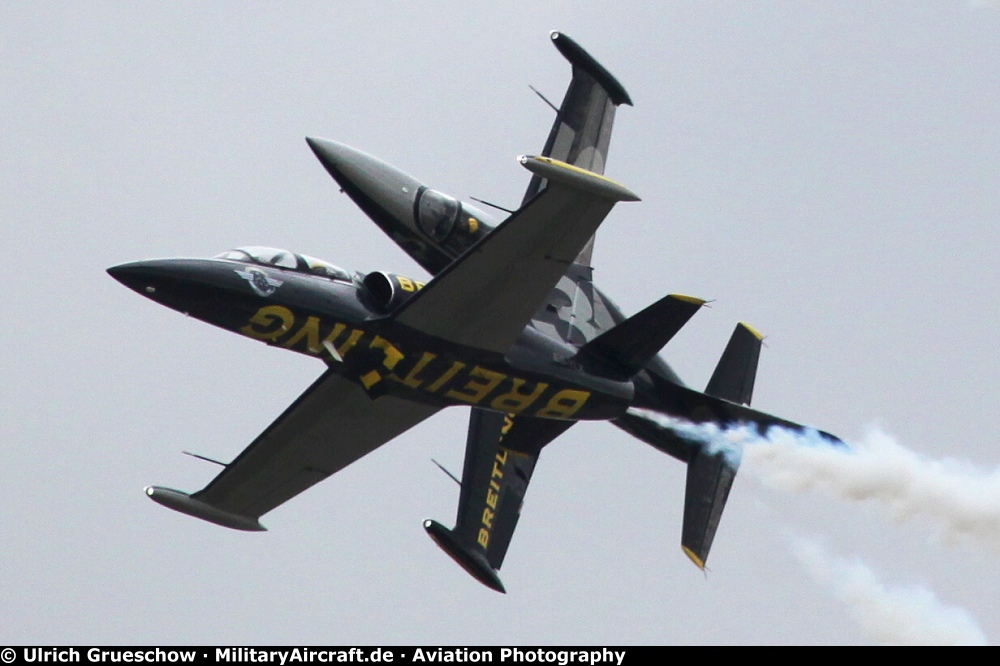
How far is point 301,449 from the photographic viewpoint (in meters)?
26.2

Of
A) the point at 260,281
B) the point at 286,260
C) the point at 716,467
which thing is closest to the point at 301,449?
the point at 286,260

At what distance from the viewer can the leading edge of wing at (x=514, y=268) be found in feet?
70.3

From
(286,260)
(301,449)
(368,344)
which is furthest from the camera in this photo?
(301,449)

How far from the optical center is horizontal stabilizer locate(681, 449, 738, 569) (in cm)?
2711

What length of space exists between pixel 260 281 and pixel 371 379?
101 inches

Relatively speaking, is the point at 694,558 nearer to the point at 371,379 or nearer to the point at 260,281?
the point at 371,379

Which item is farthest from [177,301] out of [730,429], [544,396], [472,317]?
[730,429]

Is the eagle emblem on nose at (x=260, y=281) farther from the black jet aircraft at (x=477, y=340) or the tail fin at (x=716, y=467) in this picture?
the tail fin at (x=716, y=467)

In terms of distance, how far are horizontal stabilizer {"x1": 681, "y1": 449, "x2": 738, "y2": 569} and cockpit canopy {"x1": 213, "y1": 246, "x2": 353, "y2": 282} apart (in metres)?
7.99

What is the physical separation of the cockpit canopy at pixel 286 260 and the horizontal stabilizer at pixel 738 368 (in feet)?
28.0

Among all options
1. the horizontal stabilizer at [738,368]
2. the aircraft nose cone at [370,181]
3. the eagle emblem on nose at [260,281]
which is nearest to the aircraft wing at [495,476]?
the horizontal stabilizer at [738,368]

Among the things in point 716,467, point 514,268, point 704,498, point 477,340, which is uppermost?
point 514,268

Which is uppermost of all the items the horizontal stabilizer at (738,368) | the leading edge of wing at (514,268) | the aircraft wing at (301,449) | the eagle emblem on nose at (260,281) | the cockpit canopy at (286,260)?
the horizontal stabilizer at (738,368)
